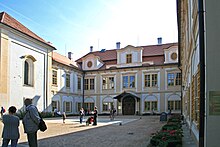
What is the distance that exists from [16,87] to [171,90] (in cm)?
2392

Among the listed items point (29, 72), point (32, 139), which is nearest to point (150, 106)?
point (29, 72)

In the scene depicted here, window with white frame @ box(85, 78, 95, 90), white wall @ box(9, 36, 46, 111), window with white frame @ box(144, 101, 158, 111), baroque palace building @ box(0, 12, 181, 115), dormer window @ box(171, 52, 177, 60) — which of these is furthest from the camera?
window with white frame @ box(85, 78, 95, 90)

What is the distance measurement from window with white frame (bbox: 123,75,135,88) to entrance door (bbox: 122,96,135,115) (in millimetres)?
2105

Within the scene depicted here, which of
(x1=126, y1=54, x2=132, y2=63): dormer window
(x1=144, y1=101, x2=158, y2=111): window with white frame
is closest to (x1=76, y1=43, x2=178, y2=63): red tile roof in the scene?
(x1=126, y1=54, x2=132, y2=63): dormer window

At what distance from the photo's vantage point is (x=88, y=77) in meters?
48.9

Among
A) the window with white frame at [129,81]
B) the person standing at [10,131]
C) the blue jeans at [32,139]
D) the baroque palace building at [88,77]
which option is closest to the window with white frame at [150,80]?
the baroque palace building at [88,77]

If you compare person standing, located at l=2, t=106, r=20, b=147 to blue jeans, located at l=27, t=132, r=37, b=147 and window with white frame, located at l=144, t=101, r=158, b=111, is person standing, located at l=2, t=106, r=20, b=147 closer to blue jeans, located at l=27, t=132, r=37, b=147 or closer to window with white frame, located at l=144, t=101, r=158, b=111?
blue jeans, located at l=27, t=132, r=37, b=147

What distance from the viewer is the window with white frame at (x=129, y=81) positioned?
4494 cm

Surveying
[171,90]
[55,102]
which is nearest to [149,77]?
[171,90]

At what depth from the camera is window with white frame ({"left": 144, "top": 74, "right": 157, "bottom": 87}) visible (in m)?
43.3

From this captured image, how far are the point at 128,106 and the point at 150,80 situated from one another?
595 cm

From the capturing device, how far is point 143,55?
45688 mm

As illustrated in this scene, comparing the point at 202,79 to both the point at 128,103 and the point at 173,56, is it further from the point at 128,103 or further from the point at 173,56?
the point at 128,103

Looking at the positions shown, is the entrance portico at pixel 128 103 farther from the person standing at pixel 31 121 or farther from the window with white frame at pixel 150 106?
the person standing at pixel 31 121
